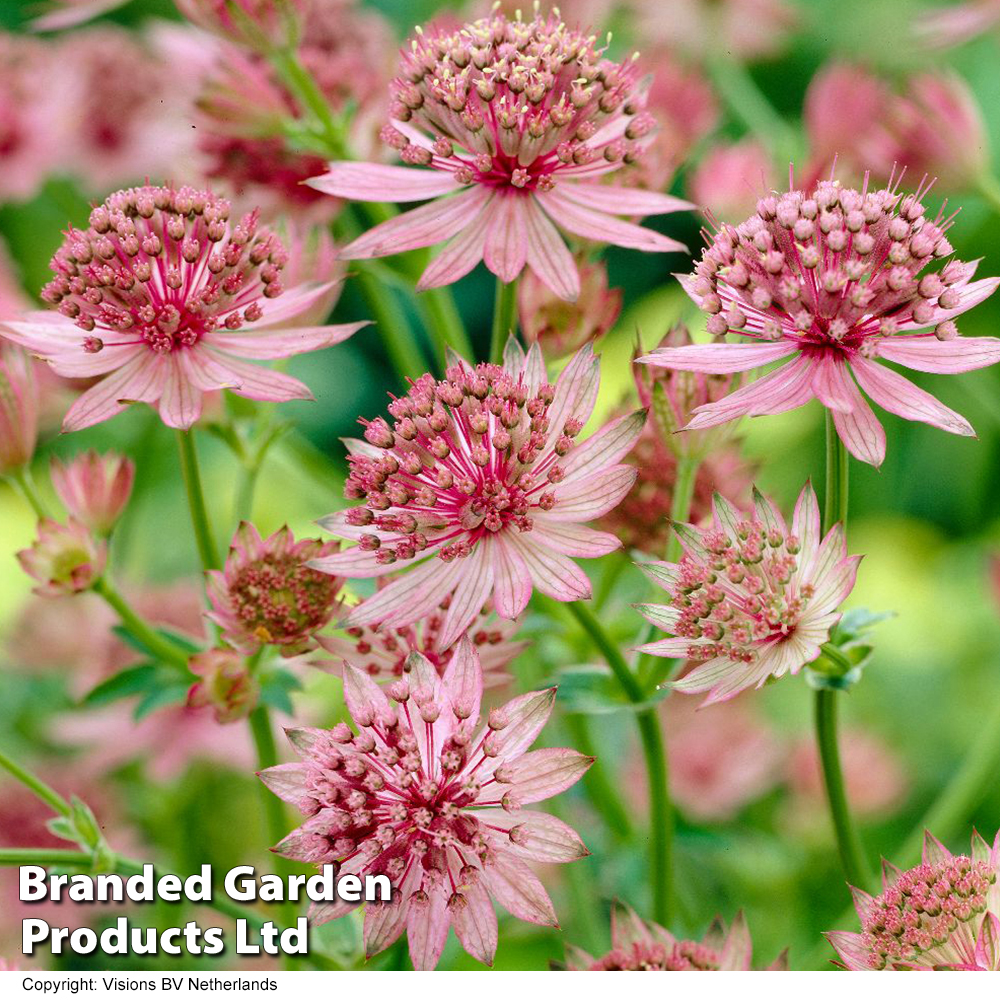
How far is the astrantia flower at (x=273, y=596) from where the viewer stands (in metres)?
0.81

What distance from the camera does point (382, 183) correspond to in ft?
2.91

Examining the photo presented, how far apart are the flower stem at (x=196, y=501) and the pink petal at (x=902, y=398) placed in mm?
422

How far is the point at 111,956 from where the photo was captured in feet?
3.10

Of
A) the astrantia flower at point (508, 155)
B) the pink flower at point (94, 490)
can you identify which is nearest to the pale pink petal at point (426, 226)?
the astrantia flower at point (508, 155)

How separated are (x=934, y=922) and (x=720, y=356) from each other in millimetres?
364

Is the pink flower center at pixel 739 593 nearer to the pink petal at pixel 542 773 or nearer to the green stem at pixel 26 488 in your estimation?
the pink petal at pixel 542 773

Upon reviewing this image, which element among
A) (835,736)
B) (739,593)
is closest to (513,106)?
(739,593)

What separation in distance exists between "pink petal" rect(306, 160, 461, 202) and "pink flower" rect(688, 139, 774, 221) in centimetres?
28

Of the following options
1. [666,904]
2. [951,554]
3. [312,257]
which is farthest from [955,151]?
[951,554]

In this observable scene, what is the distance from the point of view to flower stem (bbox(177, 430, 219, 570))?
82 cm

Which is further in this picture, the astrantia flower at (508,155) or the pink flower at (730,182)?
the pink flower at (730,182)

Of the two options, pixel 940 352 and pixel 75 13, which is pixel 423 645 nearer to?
pixel 940 352

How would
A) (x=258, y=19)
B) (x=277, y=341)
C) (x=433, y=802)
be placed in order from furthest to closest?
(x=258, y=19), (x=277, y=341), (x=433, y=802)

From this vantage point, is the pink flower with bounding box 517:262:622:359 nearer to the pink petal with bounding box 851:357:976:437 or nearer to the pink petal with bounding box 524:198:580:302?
the pink petal with bounding box 524:198:580:302
